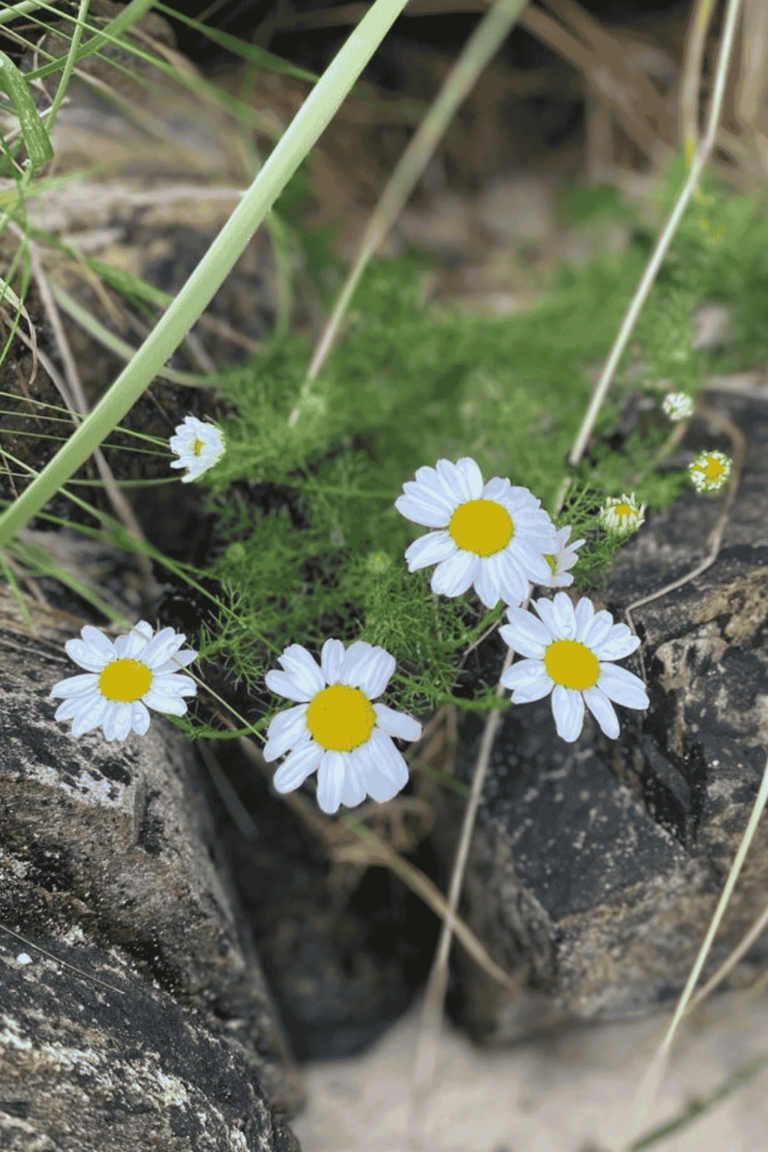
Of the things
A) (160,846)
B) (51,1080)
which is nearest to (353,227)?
(160,846)

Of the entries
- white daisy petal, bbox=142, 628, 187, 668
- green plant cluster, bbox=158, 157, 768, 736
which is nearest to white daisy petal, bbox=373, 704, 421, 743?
green plant cluster, bbox=158, 157, 768, 736

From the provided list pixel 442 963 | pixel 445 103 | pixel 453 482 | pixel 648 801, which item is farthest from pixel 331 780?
pixel 445 103

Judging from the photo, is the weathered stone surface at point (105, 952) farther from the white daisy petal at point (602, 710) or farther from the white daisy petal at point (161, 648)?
the white daisy petal at point (602, 710)

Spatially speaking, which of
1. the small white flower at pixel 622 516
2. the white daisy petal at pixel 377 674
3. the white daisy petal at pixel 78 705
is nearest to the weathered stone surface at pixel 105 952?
the white daisy petal at pixel 78 705

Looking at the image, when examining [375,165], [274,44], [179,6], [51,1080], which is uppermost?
[375,165]

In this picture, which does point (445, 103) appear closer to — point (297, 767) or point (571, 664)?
point (571, 664)

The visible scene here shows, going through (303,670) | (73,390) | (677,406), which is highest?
(73,390)

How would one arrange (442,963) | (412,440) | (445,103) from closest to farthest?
(442,963) → (412,440) → (445,103)

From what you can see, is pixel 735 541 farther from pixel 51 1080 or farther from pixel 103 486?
pixel 51 1080

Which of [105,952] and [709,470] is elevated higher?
[709,470]
